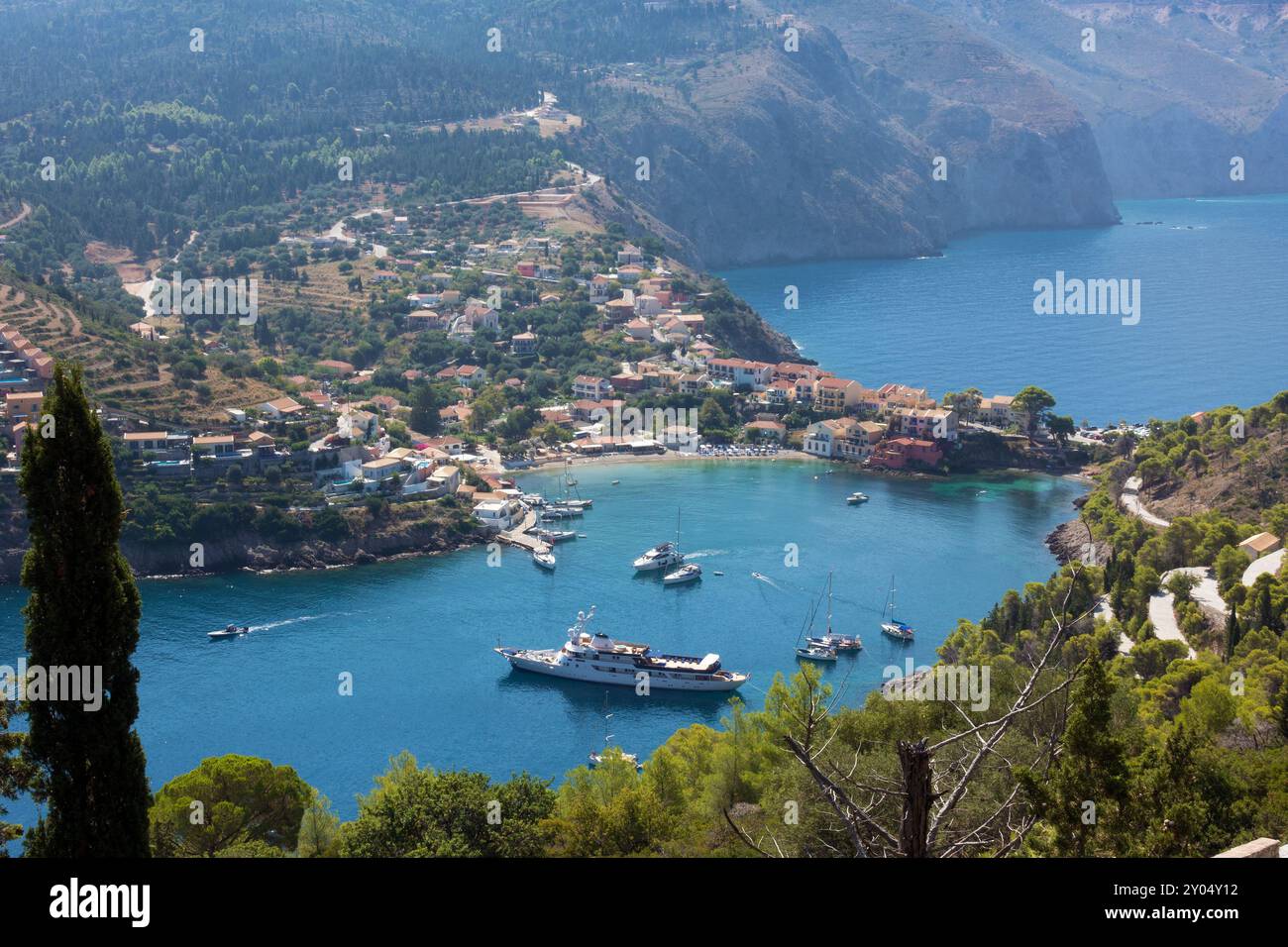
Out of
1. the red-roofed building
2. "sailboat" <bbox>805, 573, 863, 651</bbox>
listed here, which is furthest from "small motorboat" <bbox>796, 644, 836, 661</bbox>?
the red-roofed building

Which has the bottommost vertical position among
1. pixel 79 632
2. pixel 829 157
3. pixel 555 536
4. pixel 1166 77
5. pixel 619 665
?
pixel 619 665

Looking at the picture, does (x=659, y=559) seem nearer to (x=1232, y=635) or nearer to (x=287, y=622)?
(x=287, y=622)

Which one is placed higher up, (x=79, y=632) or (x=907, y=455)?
(x=79, y=632)

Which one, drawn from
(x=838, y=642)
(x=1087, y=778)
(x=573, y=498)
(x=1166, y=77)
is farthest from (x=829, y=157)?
→ (x=1087, y=778)

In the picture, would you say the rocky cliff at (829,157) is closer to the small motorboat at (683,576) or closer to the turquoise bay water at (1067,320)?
the turquoise bay water at (1067,320)

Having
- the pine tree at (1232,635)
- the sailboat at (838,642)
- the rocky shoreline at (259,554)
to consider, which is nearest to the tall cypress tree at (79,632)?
the pine tree at (1232,635)

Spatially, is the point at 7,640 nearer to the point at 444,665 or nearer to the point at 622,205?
the point at 444,665
